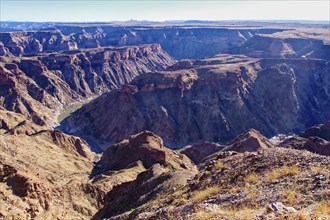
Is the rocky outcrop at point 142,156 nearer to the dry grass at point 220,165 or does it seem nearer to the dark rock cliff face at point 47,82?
the dry grass at point 220,165

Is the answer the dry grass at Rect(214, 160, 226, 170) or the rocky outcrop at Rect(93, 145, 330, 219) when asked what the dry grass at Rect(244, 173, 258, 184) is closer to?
the rocky outcrop at Rect(93, 145, 330, 219)

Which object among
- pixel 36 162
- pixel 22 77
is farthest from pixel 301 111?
pixel 22 77

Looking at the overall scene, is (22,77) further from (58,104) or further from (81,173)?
(81,173)

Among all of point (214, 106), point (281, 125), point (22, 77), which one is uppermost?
point (22, 77)

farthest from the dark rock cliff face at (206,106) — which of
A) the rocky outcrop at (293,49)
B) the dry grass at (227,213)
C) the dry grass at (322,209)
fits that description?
the dry grass at (322,209)

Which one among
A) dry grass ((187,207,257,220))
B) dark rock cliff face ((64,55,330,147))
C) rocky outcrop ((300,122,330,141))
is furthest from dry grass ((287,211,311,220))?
dark rock cliff face ((64,55,330,147))

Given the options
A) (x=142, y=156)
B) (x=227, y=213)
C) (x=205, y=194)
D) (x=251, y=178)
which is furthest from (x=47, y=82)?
(x=227, y=213)
